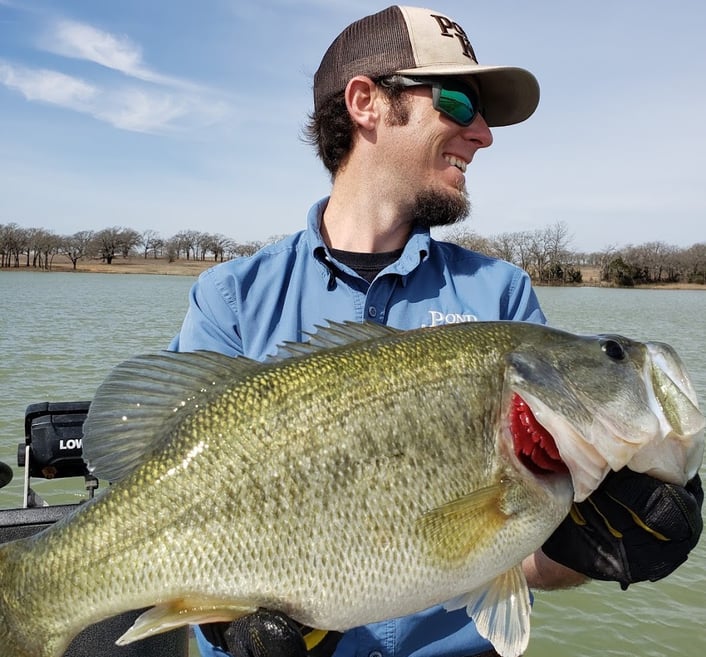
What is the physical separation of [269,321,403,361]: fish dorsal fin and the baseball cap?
1.53 m

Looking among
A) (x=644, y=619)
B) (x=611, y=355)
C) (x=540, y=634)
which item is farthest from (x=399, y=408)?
(x=644, y=619)

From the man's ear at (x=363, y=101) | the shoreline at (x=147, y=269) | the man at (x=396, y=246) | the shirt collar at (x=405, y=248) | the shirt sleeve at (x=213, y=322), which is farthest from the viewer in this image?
the shoreline at (x=147, y=269)

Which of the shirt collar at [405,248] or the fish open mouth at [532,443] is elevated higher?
the shirt collar at [405,248]

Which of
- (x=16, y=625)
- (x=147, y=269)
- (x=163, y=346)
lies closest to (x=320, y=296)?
(x=16, y=625)

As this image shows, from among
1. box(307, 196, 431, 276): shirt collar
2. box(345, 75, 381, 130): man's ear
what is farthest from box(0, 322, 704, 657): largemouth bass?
box(345, 75, 381, 130): man's ear

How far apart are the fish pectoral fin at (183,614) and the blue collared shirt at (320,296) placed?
91 cm

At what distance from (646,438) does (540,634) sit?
17.3 ft

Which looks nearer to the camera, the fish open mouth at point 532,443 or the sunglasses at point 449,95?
the fish open mouth at point 532,443

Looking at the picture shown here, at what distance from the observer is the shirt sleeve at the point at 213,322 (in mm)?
2924

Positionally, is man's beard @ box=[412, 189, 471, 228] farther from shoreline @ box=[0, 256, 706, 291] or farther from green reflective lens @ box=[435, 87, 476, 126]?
shoreline @ box=[0, 256, 706, 291]

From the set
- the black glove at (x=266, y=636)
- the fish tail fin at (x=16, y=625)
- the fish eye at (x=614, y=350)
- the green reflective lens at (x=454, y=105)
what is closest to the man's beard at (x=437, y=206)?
the green reflective lens at (x=454, y=105)

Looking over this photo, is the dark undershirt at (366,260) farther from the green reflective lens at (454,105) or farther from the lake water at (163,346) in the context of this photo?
the lake water at (163,346)

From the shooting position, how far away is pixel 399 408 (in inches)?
85.7

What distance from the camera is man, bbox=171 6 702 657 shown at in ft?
8.98
